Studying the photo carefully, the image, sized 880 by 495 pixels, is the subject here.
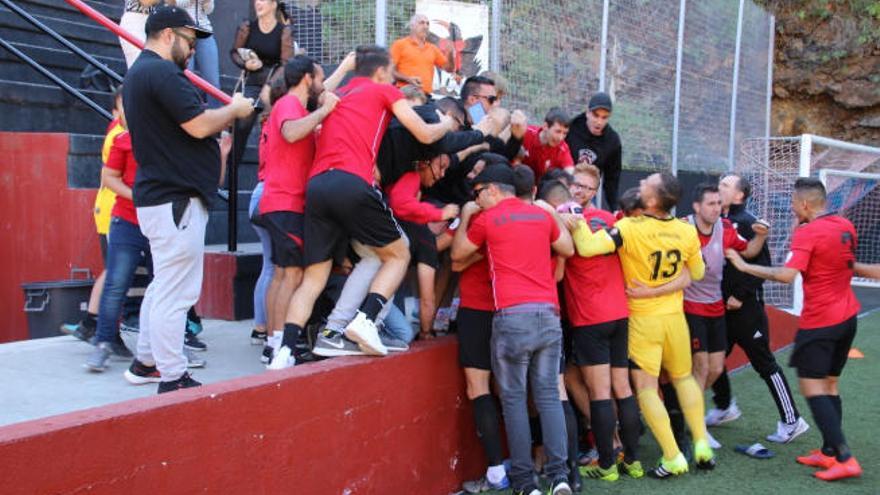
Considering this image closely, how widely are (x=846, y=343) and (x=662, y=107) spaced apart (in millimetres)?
5116

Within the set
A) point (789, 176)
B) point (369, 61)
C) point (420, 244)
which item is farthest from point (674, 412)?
point (789, 176)

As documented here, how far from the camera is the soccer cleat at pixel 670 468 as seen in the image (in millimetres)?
5500

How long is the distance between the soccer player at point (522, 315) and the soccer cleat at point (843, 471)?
1.80 m

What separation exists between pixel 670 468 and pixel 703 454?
297 millimetres

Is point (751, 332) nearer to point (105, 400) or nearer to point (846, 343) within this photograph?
point (846, 343)

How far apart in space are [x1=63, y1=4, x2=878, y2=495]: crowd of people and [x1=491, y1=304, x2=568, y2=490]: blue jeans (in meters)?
0.01

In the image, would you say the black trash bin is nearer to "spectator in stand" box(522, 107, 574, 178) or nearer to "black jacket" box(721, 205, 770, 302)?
"spectator in stand" box(522, 107, 574, 178)

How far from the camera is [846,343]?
18.8 feet

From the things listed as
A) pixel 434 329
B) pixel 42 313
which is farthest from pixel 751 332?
pixel 42 313

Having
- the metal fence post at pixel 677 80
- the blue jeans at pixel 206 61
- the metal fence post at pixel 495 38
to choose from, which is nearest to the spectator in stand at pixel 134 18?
the blue jeans at pixel 206 61

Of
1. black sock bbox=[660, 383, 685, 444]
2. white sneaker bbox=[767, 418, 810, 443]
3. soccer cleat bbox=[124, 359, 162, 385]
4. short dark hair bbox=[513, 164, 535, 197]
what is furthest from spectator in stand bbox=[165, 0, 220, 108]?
white sneaker bbox=[767, 418, 810, 443]

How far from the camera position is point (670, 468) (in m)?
5.50

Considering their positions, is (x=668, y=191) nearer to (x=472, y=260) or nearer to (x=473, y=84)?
(x=472, y=260)

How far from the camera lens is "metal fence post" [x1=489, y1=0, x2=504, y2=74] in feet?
24.8
